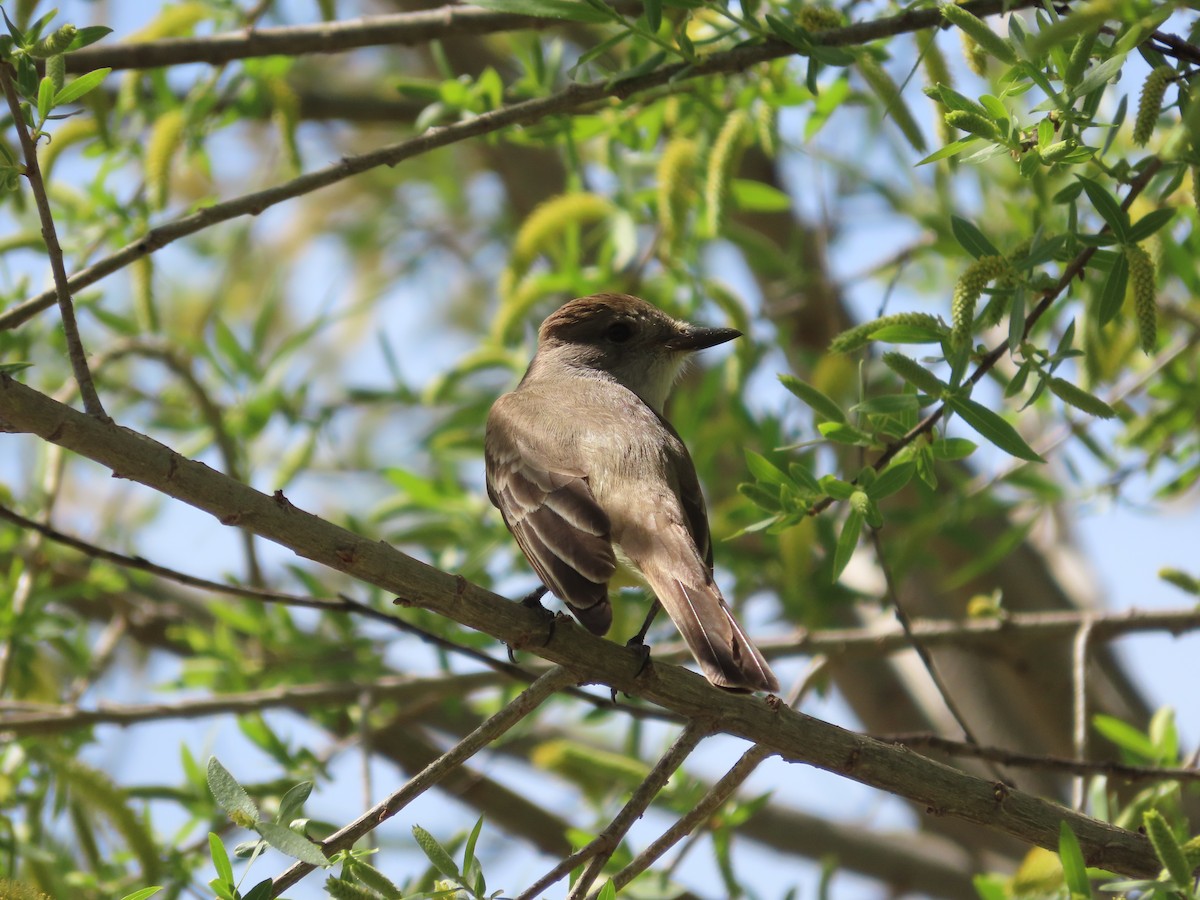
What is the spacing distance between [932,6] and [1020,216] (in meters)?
1.91

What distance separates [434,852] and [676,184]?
3.01 m

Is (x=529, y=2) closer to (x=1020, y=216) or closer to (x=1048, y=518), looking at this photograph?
(x=1020, y=216)

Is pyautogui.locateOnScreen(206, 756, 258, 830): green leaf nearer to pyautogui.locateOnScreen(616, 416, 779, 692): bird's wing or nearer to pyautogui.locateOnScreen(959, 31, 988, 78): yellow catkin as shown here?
pyautogui.locateOnScreen(616, 416, 779, 692): bird's wing

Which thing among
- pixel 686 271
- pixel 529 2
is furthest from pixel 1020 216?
pixel 529 2

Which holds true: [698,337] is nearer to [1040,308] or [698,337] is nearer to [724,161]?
[724,161]

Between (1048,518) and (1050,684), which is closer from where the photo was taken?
(1050,684)

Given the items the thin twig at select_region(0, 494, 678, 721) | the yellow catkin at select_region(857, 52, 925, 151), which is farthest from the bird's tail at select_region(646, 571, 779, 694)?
the yellow catkin at select_region(857, 52, 925, 151)

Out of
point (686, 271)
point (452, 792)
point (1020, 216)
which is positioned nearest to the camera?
point (1020, 216)

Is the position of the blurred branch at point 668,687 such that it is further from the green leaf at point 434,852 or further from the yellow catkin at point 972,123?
the yellow catkin at point 972,123

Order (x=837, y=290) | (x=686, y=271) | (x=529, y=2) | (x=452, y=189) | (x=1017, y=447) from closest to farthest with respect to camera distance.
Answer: (x=1017, y=447) → (x=529, y=2) → (x=686, y=271) → (x=837, y=290) → (x=452, y=189)

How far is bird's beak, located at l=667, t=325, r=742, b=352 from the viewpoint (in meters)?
5.98

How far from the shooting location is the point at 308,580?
6.60 metres

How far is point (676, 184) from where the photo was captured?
208 inches

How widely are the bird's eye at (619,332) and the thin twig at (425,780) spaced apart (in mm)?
3113
